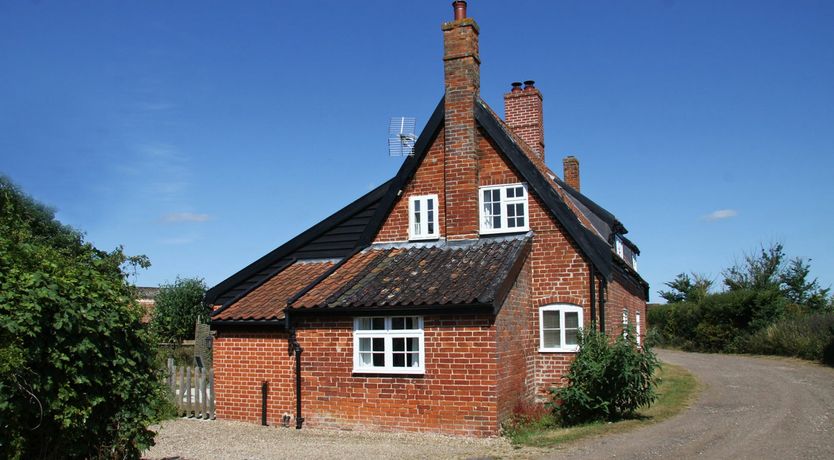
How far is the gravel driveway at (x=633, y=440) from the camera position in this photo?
38.7 feet

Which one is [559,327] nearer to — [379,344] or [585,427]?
[585,427]

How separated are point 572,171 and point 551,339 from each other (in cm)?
1525

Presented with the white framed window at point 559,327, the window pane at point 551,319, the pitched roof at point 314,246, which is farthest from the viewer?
the pitched roof at point 314,246

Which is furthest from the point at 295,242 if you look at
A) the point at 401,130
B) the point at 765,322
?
the point at 765,322

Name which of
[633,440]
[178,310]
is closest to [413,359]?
[633,440]

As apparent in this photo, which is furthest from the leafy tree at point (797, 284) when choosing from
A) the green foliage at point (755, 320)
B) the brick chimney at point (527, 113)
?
the brick chimney at point (527, 113)

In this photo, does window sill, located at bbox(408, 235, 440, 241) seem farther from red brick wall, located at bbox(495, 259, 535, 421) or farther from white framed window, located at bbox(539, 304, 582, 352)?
white framed window, located at bbox(539, 304, 582, 352)

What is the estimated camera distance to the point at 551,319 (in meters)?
16.8

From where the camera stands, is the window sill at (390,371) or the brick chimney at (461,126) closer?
the window sill at (390,371)

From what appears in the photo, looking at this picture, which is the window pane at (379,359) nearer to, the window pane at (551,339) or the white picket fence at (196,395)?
the window pane at (551,339)

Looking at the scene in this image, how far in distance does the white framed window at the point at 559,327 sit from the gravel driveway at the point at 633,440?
2832 millimetres

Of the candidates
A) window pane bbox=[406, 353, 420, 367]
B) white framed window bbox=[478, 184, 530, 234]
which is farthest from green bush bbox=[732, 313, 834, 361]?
window pane bbox=[406, 353, 420, 367]

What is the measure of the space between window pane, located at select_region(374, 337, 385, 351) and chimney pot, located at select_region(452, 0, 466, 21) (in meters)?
8.49

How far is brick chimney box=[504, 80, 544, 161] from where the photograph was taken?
24.4 m
